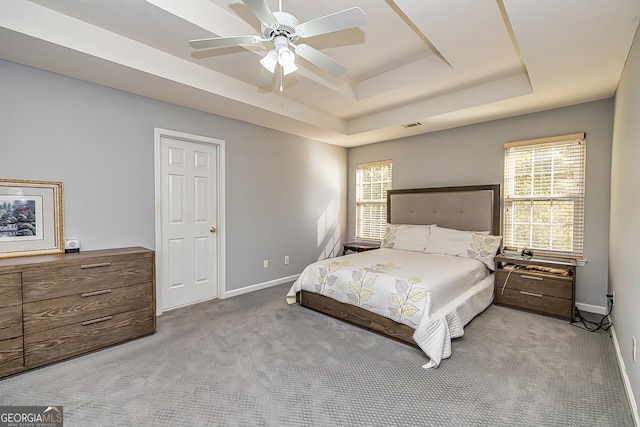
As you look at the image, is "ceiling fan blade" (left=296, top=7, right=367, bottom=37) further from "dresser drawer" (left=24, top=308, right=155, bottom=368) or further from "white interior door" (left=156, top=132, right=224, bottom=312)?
"dresser drawer" (left=24, top=308, right=155, bottom=368)

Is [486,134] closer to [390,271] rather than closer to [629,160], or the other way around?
[629,160]

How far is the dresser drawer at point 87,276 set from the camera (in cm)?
213

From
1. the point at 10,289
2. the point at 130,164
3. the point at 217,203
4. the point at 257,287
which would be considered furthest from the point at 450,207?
the point at 10,289

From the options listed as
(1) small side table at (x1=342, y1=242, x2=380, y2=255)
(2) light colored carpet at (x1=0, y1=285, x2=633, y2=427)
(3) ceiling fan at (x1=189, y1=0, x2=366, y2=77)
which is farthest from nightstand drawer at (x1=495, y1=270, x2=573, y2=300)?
(3) ceiling fan at (x1=189, y1=0, x2=366, y2=77)

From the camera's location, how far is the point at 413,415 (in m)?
1.72

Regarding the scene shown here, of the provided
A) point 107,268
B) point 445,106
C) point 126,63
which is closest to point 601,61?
point 445,106

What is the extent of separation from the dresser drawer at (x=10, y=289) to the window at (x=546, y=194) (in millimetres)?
4989

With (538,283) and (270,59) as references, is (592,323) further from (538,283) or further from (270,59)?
(270,59)

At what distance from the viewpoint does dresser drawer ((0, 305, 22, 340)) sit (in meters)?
2.00

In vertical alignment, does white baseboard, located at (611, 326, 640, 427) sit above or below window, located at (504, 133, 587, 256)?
below

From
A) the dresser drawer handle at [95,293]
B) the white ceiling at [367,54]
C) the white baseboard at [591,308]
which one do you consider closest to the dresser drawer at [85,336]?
the dresser drawer handle at [95,293]

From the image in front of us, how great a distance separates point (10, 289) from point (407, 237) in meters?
4.18

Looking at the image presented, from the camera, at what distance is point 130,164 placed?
3.02 metres

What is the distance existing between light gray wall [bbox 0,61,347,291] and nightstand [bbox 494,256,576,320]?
2.86 metres
